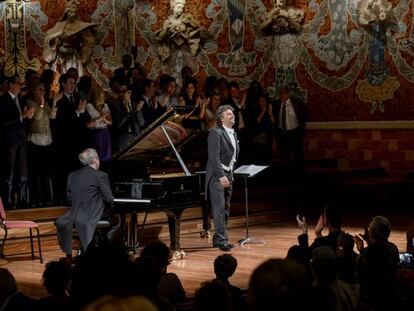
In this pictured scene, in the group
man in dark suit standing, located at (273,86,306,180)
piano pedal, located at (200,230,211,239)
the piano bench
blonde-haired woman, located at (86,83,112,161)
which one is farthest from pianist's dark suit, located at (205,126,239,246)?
man in dark suit standing, located at (273,86,306,180)

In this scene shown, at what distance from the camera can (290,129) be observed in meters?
12.1

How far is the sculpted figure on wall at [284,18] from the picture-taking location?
43.4 feet

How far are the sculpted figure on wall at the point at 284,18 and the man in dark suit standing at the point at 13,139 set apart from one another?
551cm

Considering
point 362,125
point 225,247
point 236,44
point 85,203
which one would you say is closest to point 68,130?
point 85,203

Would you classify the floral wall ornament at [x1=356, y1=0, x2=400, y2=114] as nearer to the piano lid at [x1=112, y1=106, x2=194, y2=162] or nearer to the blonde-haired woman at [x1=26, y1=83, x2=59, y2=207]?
the piano lid at [x1=112, y1=106, x2=194, y2=162]

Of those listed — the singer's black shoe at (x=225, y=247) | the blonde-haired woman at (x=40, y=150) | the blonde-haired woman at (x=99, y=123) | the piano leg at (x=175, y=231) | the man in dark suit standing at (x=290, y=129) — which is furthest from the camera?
the man in dark suit standing at (x=290, y=129)

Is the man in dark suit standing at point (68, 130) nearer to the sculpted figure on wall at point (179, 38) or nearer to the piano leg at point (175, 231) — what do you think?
the piano leg at point (175, 231)

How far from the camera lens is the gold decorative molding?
12281 mm

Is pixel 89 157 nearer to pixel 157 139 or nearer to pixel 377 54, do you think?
pixel 157 139

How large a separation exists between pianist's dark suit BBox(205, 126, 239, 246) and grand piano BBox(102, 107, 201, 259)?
249mm

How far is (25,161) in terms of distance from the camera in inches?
353

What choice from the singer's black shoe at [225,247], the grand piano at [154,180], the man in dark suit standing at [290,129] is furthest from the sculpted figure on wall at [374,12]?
the singer's black shoe at [225,247]

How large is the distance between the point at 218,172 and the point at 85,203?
58.0 inches

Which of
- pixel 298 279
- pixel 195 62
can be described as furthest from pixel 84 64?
pixel 298 279
